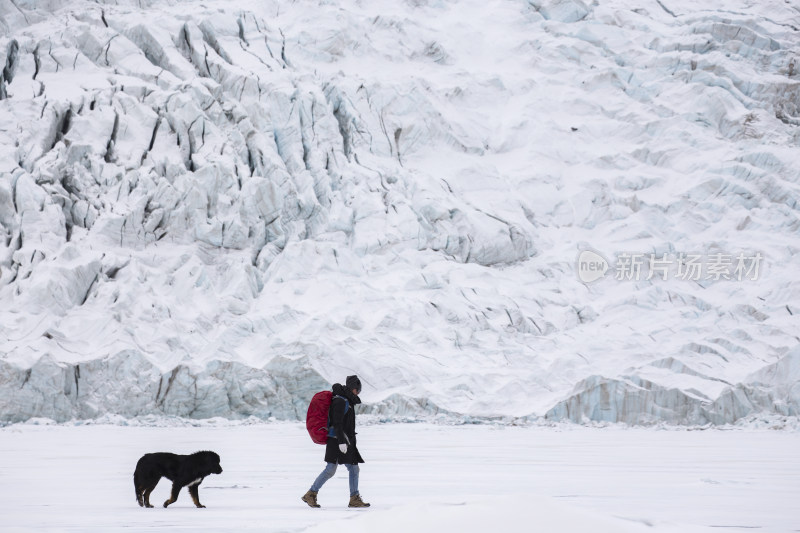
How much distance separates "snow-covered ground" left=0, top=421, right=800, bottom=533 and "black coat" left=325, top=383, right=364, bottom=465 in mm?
367

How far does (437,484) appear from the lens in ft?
24.1

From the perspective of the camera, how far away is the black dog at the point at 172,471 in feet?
20.1

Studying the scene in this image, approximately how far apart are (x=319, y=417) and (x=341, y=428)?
0.18 m

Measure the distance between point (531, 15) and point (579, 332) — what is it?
632 inches

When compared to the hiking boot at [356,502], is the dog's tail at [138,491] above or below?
above

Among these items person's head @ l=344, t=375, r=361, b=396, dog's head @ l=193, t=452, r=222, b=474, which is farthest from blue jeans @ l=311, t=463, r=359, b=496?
dog's head @ l=193, t=452, r=222, b=474

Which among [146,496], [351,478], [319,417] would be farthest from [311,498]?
[146,496]

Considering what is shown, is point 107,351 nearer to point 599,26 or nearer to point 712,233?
point 712,233

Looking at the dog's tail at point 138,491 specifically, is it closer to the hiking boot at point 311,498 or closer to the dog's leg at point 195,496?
the dog's leg at point 195,496

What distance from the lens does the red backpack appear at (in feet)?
19.8

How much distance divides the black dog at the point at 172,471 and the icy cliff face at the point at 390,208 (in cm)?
1183

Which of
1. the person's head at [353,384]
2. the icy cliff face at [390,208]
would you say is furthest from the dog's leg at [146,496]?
the icy cliff face at [390,208]

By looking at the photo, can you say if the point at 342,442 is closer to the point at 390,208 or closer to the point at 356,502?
the point at 356,502

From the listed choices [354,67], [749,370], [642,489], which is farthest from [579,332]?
[642,489]
